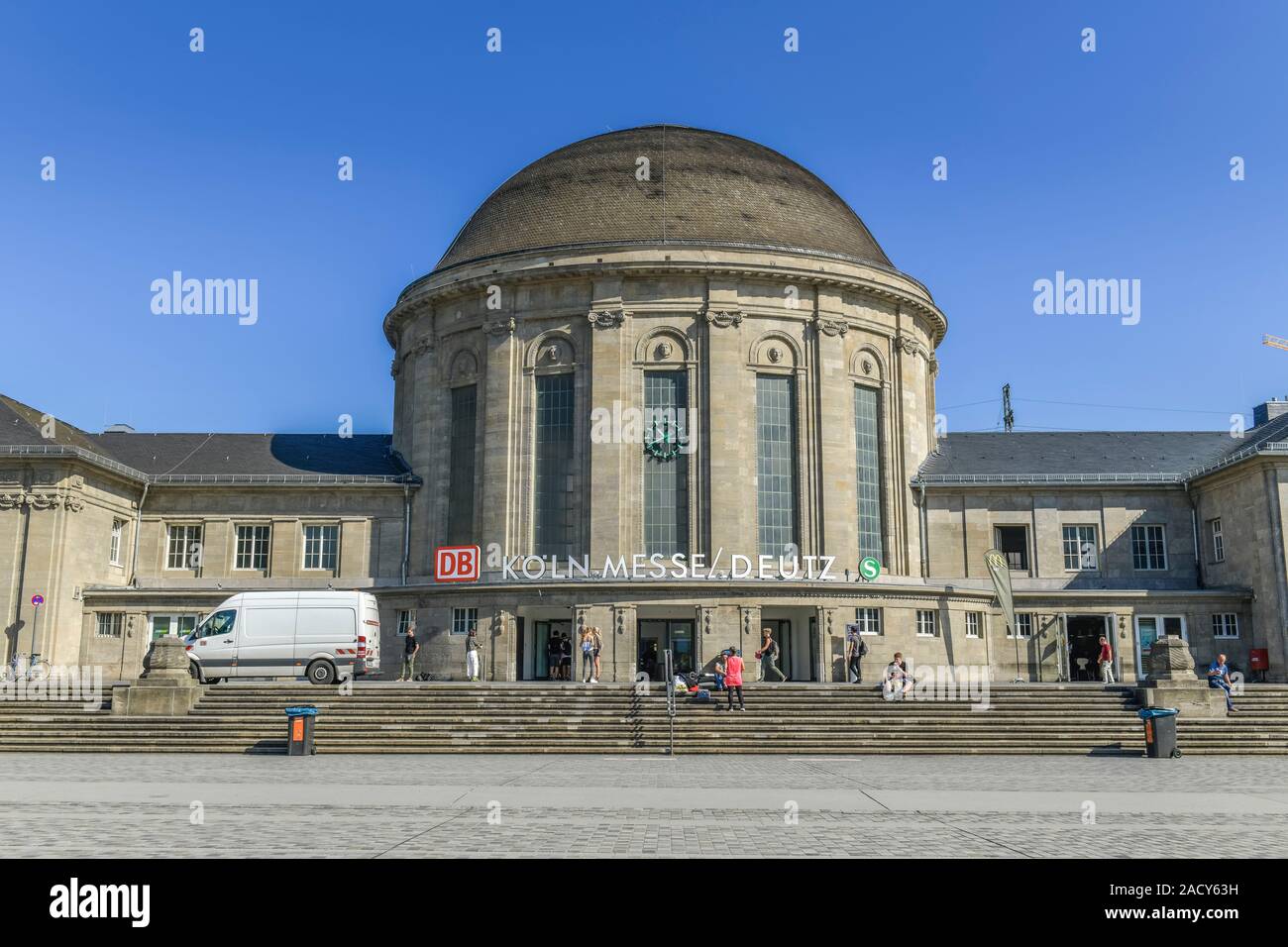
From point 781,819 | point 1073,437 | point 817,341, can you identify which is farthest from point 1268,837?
point 1073,437

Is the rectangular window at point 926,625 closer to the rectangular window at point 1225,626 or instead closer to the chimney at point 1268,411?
the rectangular window at point 1225,626

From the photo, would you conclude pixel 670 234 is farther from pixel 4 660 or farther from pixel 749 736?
pixel 4 660

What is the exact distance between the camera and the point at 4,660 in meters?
36.1

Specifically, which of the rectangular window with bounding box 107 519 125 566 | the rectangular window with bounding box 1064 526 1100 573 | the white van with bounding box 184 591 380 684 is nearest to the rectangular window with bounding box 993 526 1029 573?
the rectangular window with bounding box 1064 526 1100 573

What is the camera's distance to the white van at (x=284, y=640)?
29609 mm

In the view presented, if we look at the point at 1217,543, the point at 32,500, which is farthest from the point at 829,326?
the point at 32,500

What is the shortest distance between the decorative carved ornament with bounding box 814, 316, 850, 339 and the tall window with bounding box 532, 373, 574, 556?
897cm

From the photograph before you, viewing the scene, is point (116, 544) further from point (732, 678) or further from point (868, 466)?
point (868, 466)

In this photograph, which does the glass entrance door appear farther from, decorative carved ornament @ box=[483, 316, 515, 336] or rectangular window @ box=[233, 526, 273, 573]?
rectangular window @ box=[233, 526, 273, 573]

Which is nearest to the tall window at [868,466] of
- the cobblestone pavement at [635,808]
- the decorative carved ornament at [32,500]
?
the cobblestone pavement at [635,808]

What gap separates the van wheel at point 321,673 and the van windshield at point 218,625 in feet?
8.42
